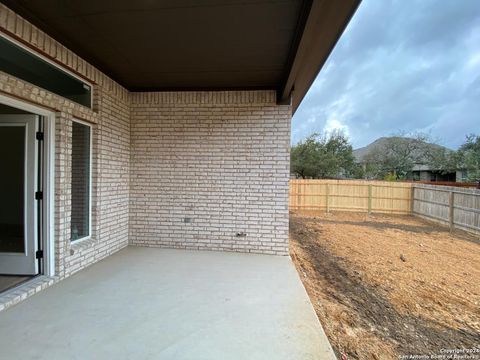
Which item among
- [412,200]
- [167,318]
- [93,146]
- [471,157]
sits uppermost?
[471,157]

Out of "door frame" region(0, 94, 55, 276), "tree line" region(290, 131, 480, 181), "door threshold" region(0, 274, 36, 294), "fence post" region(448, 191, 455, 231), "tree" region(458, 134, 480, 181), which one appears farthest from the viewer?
"tree line" region(290, 131, 480, 181)

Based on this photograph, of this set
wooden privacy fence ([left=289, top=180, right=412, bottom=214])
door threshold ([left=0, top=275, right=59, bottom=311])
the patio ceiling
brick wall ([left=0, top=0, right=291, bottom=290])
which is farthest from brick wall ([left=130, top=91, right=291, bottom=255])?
wooden privacy fence ([left=289, top=180, right=412, bottom=214])

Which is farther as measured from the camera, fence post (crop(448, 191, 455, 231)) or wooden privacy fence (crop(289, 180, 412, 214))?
wooden privacy fence (crop(289, 180, 412, 214))

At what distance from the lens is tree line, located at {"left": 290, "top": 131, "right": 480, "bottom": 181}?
21.0m

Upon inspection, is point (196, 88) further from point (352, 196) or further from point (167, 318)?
point (352, 196)

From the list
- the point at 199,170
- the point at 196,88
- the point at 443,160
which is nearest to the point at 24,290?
the point at 199,170

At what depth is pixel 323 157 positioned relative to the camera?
860 inches

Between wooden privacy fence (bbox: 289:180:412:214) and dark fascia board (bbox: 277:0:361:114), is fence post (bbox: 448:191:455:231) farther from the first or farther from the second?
dark fascia board (bbox: 277:0:361:114)

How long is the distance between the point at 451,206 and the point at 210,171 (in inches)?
354

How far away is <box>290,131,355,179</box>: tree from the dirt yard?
1441 centimetres

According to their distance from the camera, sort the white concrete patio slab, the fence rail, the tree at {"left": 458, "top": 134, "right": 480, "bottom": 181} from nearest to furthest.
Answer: the white concrete patio slab → the fence rail → the tree at {"left": 458, "top": 134, "right": 480, "bottom": 181}

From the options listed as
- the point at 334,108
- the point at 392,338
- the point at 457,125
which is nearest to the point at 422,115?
the point at 334,108

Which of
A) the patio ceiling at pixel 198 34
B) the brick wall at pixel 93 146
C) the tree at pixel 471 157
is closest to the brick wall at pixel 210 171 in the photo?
the brick wall at pixel 93 146

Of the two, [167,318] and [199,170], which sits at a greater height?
[199,170]
